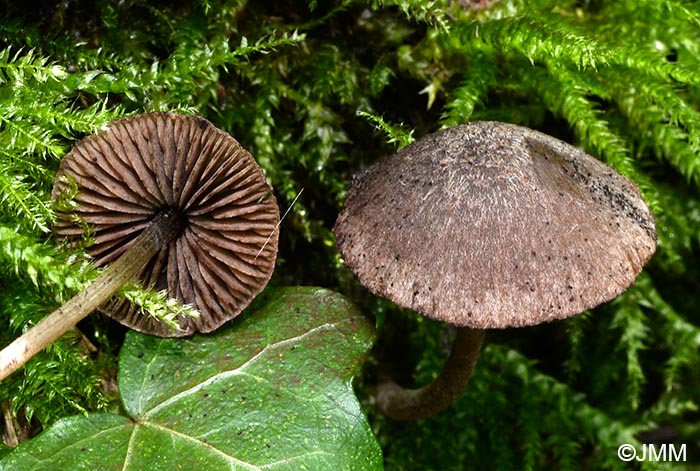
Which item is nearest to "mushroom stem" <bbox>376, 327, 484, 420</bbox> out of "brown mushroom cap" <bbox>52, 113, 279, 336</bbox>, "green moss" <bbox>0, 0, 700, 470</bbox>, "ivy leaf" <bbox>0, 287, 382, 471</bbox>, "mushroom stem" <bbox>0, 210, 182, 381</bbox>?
"green moss" <bbox>0, 0, 700, 470</bbox>

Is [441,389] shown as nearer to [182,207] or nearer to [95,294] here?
[182,207]

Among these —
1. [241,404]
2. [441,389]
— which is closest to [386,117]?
[441,389]

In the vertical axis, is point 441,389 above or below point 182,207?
below

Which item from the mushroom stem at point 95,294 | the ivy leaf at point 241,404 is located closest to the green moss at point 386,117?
the mushroom stem at point 95,294

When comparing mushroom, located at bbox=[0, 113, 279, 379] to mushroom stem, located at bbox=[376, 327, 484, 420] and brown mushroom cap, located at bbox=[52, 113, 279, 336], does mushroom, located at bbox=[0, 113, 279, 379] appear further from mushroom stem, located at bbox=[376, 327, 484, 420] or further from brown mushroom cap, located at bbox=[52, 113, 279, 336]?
mushroom stem, located at bbox=[376, 327, 484, 420]

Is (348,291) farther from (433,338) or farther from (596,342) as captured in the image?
(596,342)

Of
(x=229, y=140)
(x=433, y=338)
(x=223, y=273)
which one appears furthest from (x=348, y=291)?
(x=229, y=140)

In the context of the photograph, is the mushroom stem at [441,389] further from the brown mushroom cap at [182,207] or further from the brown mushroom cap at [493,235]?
the brown mushroom cap at [182,207]
